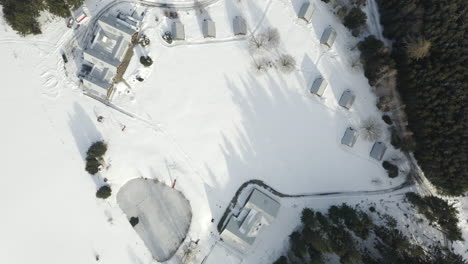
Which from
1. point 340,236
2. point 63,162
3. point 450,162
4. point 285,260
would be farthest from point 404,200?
point 63,162

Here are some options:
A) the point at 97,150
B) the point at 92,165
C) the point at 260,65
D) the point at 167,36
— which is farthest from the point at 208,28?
the point at 92,165

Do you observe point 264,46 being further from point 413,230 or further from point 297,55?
point 413,230

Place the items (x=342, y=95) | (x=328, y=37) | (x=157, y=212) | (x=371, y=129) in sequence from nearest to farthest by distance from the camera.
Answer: (x=157, y=212) → (x=371, y=129) → (x=328, y=37) → (x=342, y=95)

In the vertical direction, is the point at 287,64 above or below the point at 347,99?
above

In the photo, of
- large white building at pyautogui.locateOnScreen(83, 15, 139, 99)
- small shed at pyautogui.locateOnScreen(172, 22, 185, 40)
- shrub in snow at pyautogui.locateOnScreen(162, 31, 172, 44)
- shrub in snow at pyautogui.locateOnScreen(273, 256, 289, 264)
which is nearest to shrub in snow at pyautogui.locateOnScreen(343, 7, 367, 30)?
small shed at pyautogui.locateOnScreen(172, 22, 185, 40)

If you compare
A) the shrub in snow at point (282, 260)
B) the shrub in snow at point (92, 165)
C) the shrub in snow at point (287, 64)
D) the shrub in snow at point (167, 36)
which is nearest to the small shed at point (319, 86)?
the shrub in snow at point (287, 64)

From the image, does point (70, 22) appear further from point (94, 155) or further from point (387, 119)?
point (387, 119)

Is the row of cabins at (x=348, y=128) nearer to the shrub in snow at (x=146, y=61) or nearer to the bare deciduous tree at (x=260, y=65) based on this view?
the bare deciduous tree at (x=260, y=65)
